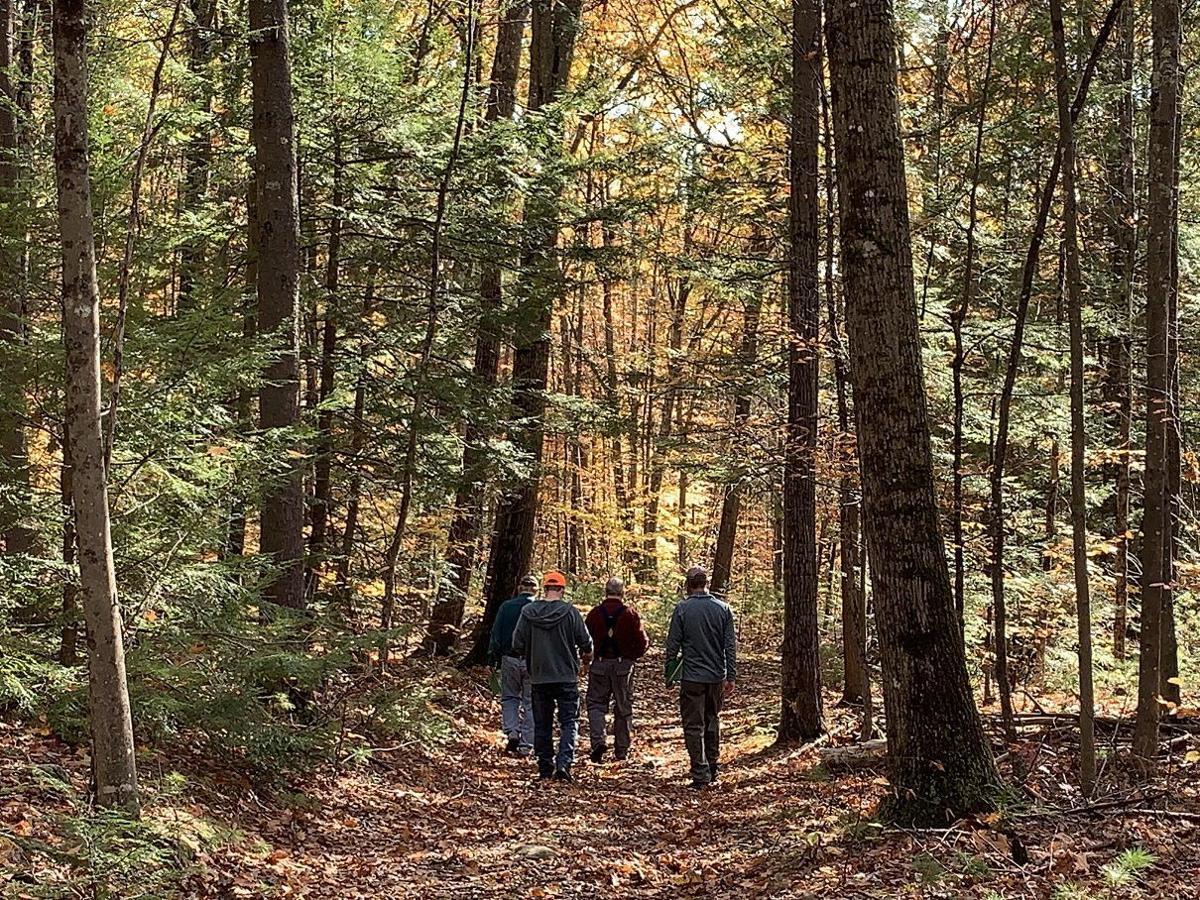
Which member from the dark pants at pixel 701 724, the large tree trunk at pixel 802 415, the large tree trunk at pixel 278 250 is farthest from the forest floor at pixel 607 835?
the large tree trunk at pixel 278 250

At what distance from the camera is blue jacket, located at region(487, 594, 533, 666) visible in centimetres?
1147

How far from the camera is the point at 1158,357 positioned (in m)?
7.73

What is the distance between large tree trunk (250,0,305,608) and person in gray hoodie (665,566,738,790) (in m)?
3.73

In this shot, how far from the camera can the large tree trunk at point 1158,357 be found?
24.5 ft

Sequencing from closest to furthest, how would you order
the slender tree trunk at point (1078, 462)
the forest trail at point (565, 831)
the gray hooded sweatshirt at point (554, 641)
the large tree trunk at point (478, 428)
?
1. the forest trail at point (565, 831)
2. the slender tree trunk at point (1078, 462)
3. the gray hooded sweatshirt at point (554, 641)
4. the large tree trunk at point (478, 428)

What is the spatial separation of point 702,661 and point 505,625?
2.51m

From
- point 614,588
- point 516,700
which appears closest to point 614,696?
point 516,700

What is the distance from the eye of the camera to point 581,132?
69.1 ft

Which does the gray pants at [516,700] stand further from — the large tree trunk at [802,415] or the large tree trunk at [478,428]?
the large tree trunk at [802,415]

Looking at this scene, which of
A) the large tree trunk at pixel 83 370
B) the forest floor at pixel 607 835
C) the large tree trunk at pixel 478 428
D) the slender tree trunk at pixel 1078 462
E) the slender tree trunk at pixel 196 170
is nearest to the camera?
the large tree trunk at pixel 83 370

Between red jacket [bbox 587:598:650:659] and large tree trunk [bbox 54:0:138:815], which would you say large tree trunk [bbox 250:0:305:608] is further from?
large tree trunk [bbox 54:0:138:815]

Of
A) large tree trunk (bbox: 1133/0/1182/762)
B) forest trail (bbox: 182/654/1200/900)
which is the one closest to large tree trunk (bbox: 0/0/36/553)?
forest trail (bbox: 182/654/1200/900)

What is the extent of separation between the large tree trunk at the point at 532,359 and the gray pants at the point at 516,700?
8.84 feet

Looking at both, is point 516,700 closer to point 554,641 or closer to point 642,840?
point 554,641
